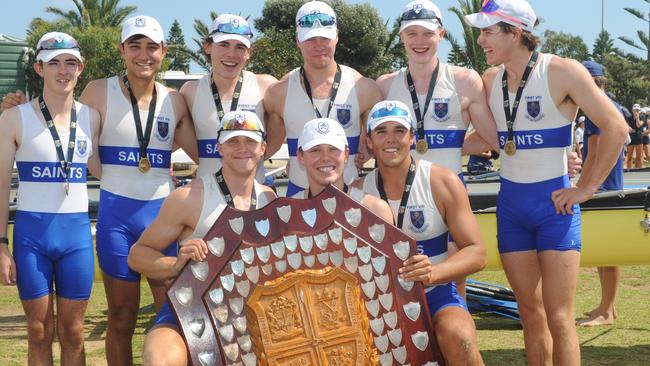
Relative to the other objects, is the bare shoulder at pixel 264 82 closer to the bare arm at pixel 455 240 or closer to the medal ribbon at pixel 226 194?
the medal ribbon at pixel 226 194

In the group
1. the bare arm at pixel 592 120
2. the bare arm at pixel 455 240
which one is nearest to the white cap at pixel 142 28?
the bare arm at pixel 455 240

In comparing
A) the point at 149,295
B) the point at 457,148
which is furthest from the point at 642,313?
the point at 149,295

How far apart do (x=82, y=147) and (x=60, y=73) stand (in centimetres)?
45

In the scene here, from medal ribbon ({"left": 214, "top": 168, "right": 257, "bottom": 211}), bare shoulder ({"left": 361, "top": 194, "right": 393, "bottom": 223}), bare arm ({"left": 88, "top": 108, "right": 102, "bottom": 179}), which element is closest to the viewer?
bare shoulder ({"left": 361, "top": 194, "right": 393, "bottom": 223})

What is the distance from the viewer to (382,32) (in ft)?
133

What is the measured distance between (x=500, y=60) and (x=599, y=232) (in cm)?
245

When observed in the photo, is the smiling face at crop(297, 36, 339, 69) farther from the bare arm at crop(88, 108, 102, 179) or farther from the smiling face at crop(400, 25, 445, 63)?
the bare arm at crop(88, 108, 102, 179)

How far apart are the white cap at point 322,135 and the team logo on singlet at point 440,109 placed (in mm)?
1011

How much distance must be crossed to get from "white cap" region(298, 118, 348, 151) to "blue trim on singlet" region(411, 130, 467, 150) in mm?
975

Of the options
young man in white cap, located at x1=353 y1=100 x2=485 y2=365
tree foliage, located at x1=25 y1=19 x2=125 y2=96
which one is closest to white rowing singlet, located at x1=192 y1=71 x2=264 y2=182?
young man in white cap, located at x1=353 y1=100 x2=485 y2=365

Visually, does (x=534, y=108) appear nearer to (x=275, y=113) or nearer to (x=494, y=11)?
(x=494, y=11)

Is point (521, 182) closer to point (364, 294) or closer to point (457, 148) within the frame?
point (457, 148)

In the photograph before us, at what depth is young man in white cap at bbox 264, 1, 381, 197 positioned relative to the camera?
17.2ft

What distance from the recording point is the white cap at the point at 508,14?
4.71 metres
